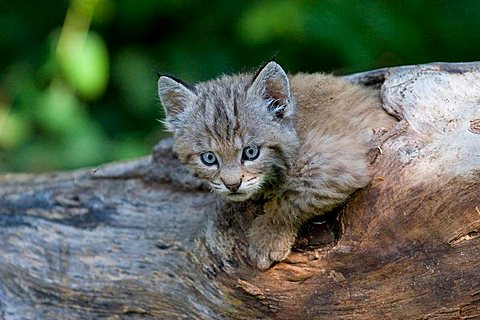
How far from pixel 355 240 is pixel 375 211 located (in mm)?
132

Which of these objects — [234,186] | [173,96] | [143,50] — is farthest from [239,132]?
[143,50]

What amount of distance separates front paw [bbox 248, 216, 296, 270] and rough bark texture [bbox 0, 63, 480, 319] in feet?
0.16

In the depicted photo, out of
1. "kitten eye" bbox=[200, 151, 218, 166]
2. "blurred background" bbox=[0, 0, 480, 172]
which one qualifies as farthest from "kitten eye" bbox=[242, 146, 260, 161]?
"blurred background" bbox=[0, 0, 480, 172]

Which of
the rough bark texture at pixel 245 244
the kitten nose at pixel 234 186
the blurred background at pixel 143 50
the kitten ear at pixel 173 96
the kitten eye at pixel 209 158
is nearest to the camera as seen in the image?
the rough bark texture at pixel 245 244

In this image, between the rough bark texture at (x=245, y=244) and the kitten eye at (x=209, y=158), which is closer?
the rough bark texture at (x=245, y=244)

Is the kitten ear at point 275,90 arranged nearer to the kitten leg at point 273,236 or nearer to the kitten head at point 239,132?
the kitten head at point 239,132

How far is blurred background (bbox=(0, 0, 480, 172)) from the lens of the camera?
16.3ft

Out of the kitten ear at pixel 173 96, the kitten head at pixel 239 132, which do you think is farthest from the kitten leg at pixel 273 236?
the kitten ear at pixel 173 96

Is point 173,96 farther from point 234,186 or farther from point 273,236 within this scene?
point 273,236

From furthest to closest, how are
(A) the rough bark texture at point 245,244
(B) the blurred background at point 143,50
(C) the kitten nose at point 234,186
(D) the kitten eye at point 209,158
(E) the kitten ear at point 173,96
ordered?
(B) the blurred background at point 143,50 → (E) the kitten ear at point 173,96 → (D) the kitten eye at point 209,158 → (C) the kitten nose at point 234,186 → (A) the rough bark texture at point 245,244

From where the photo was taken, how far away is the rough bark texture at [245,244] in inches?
113

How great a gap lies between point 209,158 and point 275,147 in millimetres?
264

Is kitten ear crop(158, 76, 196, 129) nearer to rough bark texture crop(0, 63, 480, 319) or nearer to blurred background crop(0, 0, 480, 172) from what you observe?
rough bark texture crop(0, 63, 480, 319)

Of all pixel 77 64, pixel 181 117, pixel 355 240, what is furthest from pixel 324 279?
pixel 77 64
